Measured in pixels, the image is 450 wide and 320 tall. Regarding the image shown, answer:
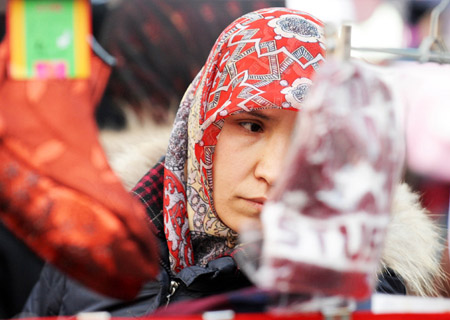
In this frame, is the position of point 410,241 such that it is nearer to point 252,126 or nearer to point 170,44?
Result: point 252,126

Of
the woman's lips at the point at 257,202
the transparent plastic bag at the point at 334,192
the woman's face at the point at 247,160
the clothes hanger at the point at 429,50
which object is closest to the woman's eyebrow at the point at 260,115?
the woman's face at the point at 247,160

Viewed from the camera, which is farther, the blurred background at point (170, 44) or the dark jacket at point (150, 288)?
the blurred background at point (170, 44)

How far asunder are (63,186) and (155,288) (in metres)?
0.47

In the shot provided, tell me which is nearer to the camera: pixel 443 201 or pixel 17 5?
pixel 17 5

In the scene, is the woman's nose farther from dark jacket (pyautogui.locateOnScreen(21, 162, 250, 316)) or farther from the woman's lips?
dark jacket (pyautogui.locateOnScreen(21, 162, 250, 316))

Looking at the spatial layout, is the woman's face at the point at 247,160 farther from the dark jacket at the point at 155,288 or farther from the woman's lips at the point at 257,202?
the dark jacket at the point at 155,288

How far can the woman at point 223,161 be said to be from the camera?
1.02 m

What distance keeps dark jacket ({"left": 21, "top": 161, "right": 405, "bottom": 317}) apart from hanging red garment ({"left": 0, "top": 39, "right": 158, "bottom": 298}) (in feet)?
0.69

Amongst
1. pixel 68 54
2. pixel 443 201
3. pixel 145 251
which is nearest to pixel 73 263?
pixel 145 251

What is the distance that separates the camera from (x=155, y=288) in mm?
1062

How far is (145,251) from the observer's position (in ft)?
2.32

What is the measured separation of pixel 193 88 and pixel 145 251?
2.33ft

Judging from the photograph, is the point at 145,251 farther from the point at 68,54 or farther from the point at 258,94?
the point at 258,94

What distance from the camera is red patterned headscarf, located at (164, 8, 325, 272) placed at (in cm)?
102
